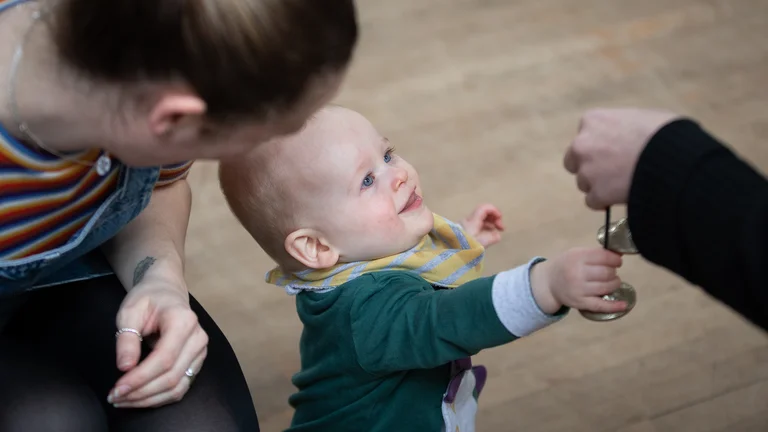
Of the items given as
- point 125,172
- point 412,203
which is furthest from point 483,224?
point 125,172

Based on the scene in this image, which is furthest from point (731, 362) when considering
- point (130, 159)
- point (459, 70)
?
point (130, 159)

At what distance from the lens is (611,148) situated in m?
0.85

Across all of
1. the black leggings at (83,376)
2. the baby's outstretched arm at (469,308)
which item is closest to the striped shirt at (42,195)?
the black leggings at (83,376)

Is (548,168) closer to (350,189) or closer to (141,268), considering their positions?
(350,189)

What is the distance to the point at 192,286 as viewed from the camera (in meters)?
1.70

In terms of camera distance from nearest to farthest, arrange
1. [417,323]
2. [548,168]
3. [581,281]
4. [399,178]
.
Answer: [581,281], [417,323], [399,178], [548,168]

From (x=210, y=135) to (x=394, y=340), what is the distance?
321 mm

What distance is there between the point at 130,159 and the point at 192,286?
2.72ft

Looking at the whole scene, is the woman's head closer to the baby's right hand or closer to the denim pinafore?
the denim pinafore

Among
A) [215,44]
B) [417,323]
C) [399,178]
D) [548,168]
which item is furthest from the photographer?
[548,168]

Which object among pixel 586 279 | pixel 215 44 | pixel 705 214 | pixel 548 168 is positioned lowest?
pixel 548 168

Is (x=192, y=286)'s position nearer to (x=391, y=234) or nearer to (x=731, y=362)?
(x=391, y=234)

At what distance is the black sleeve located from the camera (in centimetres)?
75

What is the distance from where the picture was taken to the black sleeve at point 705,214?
753 mm
